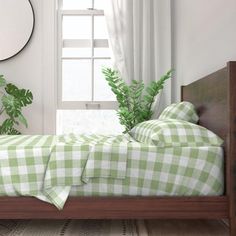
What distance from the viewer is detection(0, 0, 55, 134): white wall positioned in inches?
154

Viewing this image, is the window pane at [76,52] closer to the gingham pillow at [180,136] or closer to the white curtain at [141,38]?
the white curtain at [141,38]

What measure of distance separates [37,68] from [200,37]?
1832 mm

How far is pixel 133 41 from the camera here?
380 centimetres

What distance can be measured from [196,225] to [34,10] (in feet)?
9.63

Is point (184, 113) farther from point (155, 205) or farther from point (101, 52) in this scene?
point (101, 52)

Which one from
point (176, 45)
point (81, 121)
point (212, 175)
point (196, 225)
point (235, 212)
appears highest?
point (176, 45)

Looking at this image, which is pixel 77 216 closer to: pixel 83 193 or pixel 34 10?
pixel 83 193

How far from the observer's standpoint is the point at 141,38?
12.5 feet

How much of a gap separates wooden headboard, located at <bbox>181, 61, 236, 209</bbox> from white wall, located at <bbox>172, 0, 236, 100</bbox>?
26 centimetres

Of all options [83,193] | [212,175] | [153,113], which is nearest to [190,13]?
[153,113]

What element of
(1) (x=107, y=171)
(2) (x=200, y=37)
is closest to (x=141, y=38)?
(2) (x=200, y=37)

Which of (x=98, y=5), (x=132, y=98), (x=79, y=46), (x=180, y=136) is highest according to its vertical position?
(x=98, y=5)

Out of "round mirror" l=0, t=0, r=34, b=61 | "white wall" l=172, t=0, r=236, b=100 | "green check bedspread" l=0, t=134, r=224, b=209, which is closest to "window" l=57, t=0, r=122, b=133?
"round mirror" l=0, t=0, r=34, b=61

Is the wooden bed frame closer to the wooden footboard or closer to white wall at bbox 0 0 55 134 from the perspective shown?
the wooden footboard
